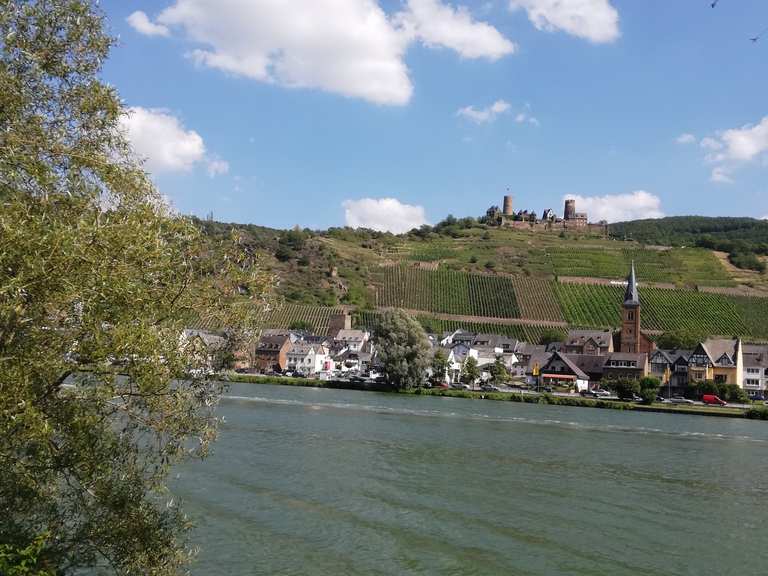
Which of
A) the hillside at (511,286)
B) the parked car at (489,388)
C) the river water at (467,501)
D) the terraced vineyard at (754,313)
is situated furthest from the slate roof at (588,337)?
the river water at (467,501)

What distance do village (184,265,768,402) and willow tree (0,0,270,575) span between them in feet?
209

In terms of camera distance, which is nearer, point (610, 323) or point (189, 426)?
point (189, 426)

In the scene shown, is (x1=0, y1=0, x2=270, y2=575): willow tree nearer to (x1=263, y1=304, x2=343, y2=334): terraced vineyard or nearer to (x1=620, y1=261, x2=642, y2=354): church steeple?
(x1=620, y1=261, x2=642, y2=354): church steeple

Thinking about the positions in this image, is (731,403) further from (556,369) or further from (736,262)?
(736,262)

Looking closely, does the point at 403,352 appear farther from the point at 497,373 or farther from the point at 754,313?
the point at 754,313

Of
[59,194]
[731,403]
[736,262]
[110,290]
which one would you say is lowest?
[731,403]

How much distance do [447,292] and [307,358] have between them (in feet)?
141

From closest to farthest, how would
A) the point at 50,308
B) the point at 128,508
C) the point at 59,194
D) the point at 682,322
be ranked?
1. the point at 50,308
2. the point at 59,194
3. the point at 128,508
4. the point at 682,322

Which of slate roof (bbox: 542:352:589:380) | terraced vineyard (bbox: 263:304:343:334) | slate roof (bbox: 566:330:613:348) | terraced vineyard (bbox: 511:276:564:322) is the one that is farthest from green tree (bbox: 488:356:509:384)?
terraced vineyard (bbox: 511:276:564:322)

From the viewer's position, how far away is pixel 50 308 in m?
8.94

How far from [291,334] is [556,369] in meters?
39.1

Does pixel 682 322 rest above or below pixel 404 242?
below

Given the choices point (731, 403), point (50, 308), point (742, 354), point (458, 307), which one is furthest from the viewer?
point (458, 307)

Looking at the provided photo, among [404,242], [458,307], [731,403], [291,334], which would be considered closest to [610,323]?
[458,307]
